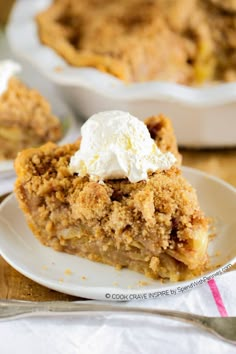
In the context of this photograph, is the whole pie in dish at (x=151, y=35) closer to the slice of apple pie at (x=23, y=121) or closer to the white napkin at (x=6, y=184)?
the slice of apple pie at (x=23, y=121)

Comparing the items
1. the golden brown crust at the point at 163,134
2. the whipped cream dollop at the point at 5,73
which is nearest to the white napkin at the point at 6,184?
the whipped cream dollop at the point at 5,73

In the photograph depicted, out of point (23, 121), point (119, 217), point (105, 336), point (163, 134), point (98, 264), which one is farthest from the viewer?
point (23, 121)

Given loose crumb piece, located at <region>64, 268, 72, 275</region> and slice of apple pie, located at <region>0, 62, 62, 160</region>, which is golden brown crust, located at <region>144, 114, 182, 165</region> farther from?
slice of apple pie, located at <region>0, 62, 62, 160</region>

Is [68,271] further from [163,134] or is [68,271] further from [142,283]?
[163,134]

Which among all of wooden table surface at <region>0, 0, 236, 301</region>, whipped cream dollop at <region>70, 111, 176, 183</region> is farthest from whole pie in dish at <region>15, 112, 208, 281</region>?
wooden table surface at <region>0, 0, 236, 301</region>

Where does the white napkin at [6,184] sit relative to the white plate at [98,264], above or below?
below

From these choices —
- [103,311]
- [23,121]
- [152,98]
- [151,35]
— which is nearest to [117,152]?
[103,311]

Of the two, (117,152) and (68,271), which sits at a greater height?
(117,152)
